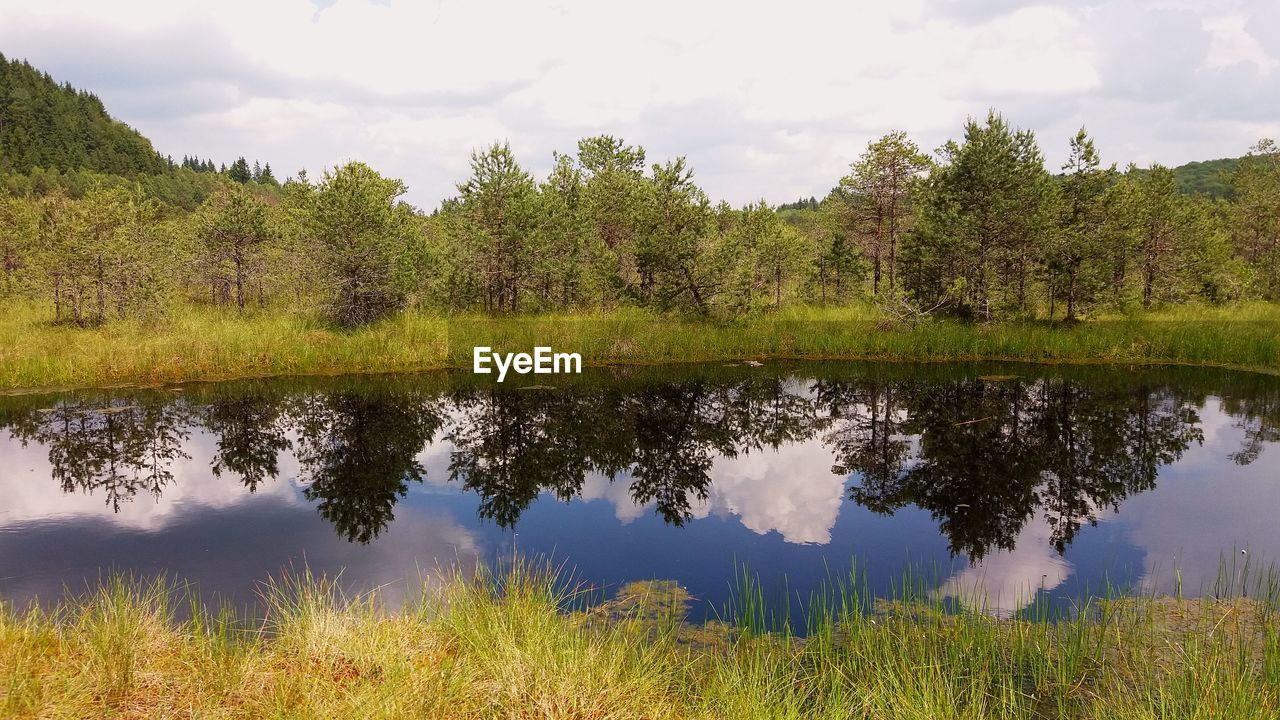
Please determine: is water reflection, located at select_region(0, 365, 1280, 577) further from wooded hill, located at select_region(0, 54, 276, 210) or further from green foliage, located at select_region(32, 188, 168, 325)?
wooded hill, located at select_region(0, 54, 276, 210)

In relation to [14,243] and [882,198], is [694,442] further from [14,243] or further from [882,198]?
[14,243]

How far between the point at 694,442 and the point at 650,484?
2.88m

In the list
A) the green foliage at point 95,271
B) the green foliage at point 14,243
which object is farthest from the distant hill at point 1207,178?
the green foliage at point 14,243

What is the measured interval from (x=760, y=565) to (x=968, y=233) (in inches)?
890

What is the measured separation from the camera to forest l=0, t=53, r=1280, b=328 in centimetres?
2500

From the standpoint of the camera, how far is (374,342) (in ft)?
75.8

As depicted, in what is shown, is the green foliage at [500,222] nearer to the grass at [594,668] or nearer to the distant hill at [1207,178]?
the grass at [594,668]

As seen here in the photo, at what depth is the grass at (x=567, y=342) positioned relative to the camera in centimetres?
2050

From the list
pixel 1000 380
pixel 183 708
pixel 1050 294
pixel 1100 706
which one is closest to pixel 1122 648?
pixel 1100 706

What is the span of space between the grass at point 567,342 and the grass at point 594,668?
1552 cm

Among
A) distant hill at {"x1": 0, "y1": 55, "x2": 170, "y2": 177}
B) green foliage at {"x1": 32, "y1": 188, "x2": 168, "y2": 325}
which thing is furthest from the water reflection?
distant hill at {"x1": 0, "y1": 55, "x2": 170, "y2": 177}

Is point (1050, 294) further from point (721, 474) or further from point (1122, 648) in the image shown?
point (1122, 648)

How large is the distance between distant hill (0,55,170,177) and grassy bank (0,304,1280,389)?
112m

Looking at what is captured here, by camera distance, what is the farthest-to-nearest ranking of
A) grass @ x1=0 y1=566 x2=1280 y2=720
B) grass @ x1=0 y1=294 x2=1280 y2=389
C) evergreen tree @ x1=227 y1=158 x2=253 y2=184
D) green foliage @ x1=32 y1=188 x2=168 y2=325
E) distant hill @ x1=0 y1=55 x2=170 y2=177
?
1. evergreen tree @ x1=227 y1=158 x2=253 y2=184
2. distant hill @ x1=0 y1=55 x2=170 y2=177
3. green foliage @ x1=32 y1=188 x2=168 y2=325
4. grass @ x1=0 y1=294 x2=1280 y2=389
5. grass @ x1=0 y1=566 x2=1280 y2=720
